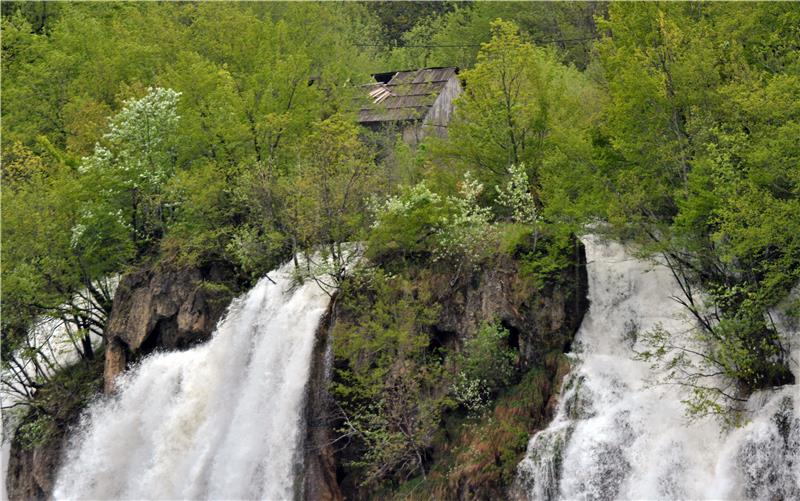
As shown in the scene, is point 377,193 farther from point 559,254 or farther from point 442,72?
point 442,72

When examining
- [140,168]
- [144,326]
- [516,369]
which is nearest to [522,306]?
[516,369]

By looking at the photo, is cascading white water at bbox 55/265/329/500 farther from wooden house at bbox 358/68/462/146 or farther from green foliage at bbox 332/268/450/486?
wooden house at bbox 358/68/462/146

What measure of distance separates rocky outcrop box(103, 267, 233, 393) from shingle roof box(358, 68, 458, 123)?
1424cm

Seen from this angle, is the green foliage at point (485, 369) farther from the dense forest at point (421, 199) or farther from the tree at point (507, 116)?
the tree at point (507, 116)

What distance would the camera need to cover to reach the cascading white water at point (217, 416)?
31.6 metres

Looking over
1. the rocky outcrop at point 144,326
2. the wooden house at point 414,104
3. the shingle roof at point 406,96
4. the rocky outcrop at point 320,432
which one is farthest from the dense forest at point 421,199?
the wooden house at point 414,104

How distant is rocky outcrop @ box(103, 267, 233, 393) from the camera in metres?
36.8

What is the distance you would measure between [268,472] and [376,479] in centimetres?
334

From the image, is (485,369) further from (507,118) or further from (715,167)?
(715,167)

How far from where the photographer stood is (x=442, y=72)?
50844mm

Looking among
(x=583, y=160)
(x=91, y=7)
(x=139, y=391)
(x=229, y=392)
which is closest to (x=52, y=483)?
(x=139, y=391)

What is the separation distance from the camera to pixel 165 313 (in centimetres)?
3756

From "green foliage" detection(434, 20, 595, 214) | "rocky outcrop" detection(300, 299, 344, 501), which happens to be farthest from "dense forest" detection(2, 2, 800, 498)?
"rocky outcrop" detection(300, 299, 344, 501)

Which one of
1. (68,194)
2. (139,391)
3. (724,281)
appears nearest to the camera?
(724,281)
